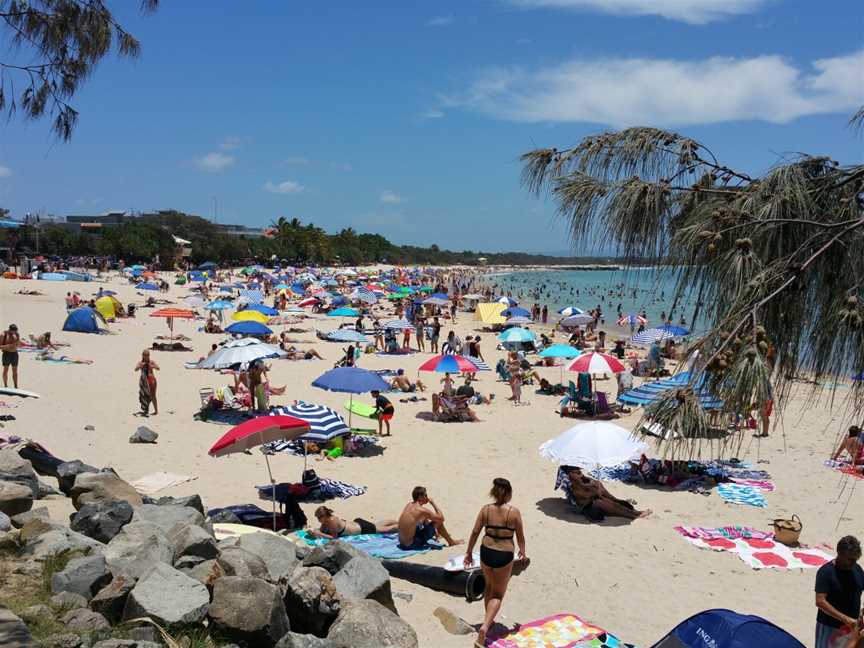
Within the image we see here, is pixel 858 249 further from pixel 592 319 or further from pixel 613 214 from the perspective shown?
pixel 592 319

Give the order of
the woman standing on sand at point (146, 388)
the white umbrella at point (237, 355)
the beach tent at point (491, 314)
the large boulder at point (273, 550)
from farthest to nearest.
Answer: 1. the beach tent at point (491, 314)
2. the white umbrella at point (237, 355)
3. the woman standing on sand at point (146, 388)
4. the large boulder at point (273, 550)

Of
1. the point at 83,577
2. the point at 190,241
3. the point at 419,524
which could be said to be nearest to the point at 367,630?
the point at 83,577

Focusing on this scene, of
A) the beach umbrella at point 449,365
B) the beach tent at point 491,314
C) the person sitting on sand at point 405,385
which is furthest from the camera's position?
the beach tent at point 491,314

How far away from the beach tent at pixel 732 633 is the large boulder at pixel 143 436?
9074 mm

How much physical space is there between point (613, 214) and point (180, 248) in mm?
76454

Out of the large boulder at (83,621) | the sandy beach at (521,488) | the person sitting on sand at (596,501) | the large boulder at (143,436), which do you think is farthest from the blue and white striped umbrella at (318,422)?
the large boulder at (83,621)

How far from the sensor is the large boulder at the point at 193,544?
17.9 feet

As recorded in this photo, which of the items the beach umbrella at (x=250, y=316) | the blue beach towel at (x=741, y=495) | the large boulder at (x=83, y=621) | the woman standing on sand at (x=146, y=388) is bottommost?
the blue beach towel at (x=741, y=495)

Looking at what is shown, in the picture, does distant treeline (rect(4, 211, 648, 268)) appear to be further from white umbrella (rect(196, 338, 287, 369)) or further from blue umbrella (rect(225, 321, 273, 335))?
white umbrella (rect(196, 338, 287, 369))

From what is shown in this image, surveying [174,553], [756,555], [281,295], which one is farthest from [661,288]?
[281,295]

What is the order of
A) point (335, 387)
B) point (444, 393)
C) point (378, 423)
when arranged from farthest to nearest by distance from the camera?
point (444, 393)
point (378, 423)
point (335, 387)

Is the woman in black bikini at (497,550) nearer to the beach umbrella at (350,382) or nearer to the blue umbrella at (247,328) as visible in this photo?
the beach umbrella at (350,382)

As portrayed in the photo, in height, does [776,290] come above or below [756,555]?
above

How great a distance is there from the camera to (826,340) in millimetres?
2814
